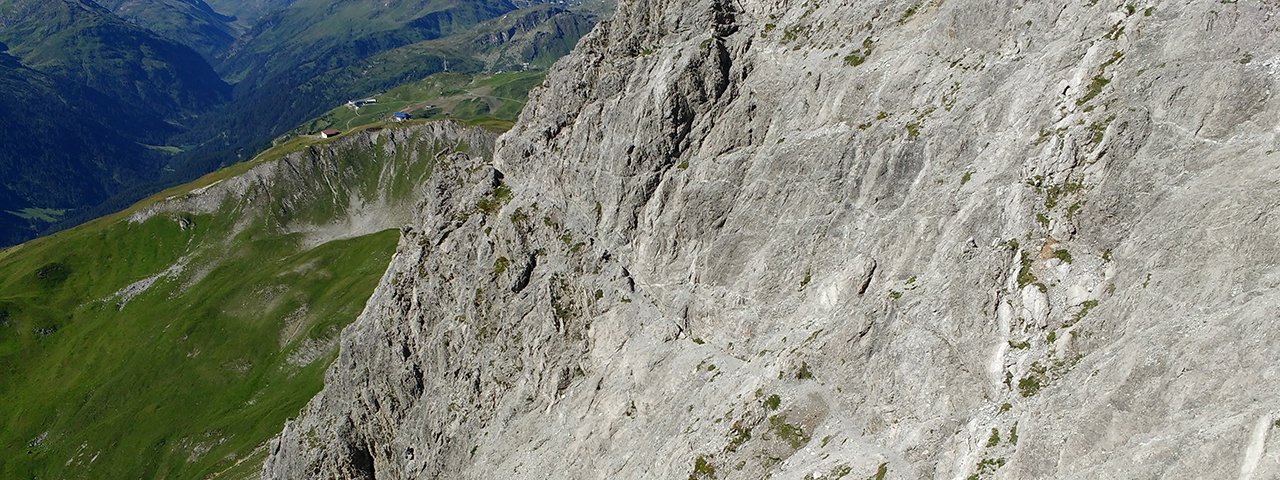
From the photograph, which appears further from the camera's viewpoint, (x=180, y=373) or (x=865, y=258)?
(x=180, y=373)

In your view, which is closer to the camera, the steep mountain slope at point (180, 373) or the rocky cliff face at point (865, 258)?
the rocky cliff face at point (865, 258)

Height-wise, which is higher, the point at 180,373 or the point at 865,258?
the point at 865,258

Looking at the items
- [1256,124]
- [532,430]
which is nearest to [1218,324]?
[1256,124]

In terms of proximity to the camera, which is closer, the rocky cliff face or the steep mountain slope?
the rocky cliff face

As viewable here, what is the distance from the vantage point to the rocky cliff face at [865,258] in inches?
1312

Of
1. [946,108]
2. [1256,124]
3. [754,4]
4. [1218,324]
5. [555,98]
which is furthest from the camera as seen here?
[555,98]

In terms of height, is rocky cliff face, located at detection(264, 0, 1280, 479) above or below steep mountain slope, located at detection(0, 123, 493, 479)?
above

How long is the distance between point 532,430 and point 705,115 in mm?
38464

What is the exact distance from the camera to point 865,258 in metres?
48.9

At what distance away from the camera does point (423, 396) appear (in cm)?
8162

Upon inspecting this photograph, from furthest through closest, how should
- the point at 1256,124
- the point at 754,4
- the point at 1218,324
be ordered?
1. the point at 754,4
2. the point at 1256,124
3. the point at 1218,324

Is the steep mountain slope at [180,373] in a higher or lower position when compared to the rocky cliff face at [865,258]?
lower

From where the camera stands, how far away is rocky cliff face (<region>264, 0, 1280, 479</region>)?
33.3m

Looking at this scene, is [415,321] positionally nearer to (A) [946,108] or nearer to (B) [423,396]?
(B) [423,396]
